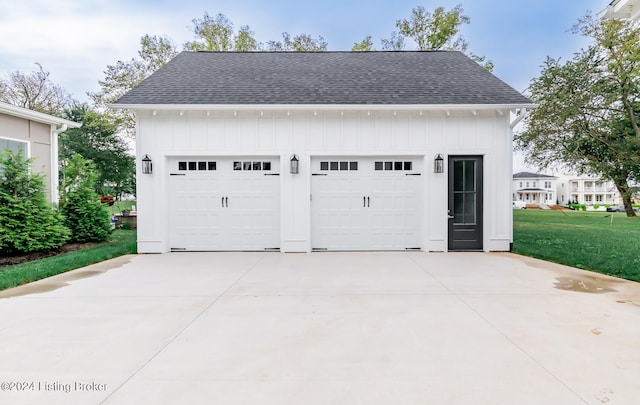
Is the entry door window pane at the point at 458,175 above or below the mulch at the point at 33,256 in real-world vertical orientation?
above

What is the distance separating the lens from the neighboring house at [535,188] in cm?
5334

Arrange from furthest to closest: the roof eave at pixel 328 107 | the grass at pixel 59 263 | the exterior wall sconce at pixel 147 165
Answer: the exterior wall sconce at pixel 147 165 → the roof eave at pixel 328 107 → the grass at pixel 59 263

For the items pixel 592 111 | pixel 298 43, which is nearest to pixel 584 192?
pixel 592 111

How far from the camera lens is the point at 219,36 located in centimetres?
1861

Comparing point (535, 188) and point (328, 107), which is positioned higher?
point (328, 107)

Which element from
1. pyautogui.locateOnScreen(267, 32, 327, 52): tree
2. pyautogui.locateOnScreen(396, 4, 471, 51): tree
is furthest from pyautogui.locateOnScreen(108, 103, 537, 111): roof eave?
pyautogui.locateOnScreen(267, 32, 327, 52): tree

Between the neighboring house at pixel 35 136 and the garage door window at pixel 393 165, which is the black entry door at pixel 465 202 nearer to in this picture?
the garage door window at pixel 393 165

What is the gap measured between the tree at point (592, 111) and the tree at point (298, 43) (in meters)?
11.3

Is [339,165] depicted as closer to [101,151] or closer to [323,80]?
[323,80]

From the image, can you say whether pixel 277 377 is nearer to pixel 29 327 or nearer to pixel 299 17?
pixel 29 327

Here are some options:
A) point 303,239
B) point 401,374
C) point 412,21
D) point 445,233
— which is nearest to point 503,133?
point 445,233

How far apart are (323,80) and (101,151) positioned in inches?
692

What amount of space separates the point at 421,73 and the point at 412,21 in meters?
12.7

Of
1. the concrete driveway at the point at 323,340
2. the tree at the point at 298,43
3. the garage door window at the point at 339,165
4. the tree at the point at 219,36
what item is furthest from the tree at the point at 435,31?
the concrete driveway at the point at 323,340
